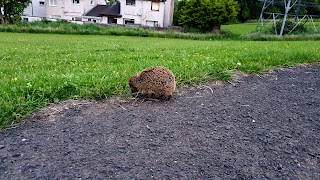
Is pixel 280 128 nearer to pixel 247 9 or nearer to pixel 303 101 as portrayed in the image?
pixel 303 101

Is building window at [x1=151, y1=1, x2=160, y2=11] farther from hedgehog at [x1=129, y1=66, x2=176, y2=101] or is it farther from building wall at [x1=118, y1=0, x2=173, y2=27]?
hedgehog at [x1=129, y1=66, x2=176, y2=101]

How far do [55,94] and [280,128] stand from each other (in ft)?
7.48

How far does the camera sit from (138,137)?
2174 millimetres

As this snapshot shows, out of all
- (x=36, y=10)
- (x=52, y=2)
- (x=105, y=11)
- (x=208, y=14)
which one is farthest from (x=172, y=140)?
(x=36, y=10)

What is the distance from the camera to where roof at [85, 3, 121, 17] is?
33.4 meters

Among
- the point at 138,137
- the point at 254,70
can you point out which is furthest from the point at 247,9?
the point at 138,137

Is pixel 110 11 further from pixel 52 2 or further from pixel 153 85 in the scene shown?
pixel 153 85

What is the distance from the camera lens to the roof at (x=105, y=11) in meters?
33.4

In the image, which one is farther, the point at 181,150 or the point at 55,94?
the point at 55,94

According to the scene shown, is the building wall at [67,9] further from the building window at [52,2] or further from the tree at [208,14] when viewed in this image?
the tree at [208,14]

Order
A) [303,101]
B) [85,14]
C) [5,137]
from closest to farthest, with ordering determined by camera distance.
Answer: [5,137]
[303,101]
[85,14]

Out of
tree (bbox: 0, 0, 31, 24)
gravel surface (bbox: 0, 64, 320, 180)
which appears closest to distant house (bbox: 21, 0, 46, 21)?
tree (bbox: 0, 0, 31, 24)

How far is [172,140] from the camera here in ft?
7.06

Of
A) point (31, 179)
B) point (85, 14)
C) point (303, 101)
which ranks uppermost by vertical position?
point (85, 14)
